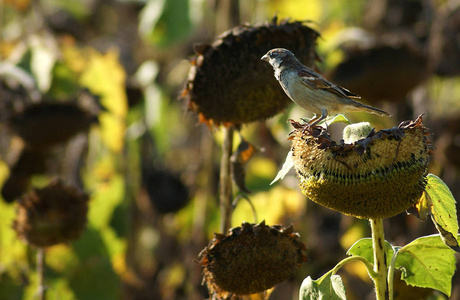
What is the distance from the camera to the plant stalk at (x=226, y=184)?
139 centimetres

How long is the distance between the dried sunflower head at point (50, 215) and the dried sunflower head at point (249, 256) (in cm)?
74

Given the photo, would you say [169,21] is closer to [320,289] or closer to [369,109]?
[369,109]

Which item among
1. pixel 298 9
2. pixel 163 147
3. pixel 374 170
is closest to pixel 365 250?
pixel 374 170

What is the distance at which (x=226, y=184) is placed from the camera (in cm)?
142

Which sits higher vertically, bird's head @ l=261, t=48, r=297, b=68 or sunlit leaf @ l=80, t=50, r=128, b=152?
bird's head @ l=261, t=48, r=297, b=68

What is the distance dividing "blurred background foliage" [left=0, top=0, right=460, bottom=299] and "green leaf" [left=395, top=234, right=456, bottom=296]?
708mm

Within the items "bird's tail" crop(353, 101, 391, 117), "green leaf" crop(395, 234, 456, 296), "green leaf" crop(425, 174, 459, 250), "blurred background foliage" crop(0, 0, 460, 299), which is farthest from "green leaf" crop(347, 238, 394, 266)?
"blurred background foliage" crop(0, 0, 460, 299)

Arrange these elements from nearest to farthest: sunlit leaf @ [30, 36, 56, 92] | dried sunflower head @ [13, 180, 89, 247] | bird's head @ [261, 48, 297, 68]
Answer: bird's head @ [261, 48, 297, 68] < dried sunflower head @ [13, 180, 89, 247] < sunlit leaf @ [30, 36, 56, 92]

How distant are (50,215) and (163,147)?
1746mm

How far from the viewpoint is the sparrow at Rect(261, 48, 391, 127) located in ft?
3.90

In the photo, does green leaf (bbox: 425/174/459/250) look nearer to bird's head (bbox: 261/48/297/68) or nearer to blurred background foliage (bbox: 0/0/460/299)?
bird's head (bbox: 261/48/297/68)

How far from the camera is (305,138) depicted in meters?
0.92

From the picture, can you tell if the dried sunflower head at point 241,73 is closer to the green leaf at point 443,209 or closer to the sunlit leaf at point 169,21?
the green leaf at point 443,209

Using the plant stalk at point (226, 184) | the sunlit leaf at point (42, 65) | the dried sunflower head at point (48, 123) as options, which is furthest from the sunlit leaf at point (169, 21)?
the plant stalk at point (226, 184)
